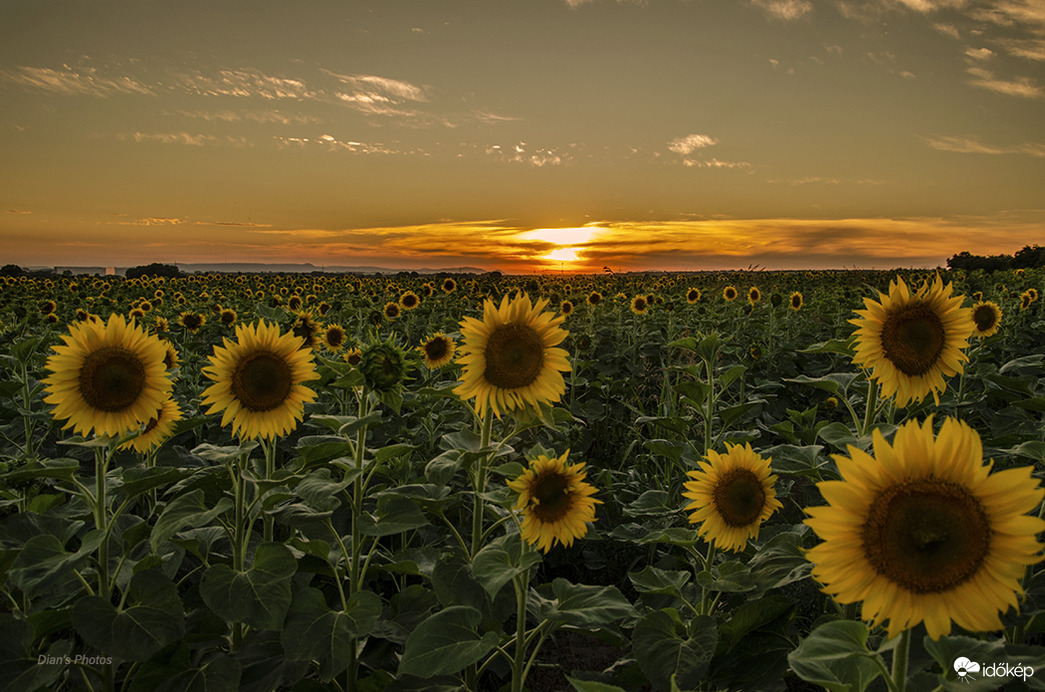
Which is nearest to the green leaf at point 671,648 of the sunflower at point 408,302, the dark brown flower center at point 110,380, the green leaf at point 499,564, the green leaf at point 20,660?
the green leaf at point 499,564

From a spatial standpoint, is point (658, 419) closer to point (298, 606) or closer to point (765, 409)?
point (298, 606)

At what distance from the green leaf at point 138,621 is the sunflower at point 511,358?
1.26 m

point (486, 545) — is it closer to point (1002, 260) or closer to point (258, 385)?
point (258, 385)

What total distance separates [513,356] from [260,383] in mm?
1103

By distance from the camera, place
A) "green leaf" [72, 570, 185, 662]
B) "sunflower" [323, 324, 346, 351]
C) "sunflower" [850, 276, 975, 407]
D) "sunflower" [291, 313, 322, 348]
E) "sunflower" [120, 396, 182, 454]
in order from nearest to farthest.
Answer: "green leaf" [72, 570, 185, 662]
"sunflower" [850, 276, 975, 407]
"sunflower" [120, 396, 182, 454]
"sunflower" [291, 313, 322, 348]
"sunflower" [323, 324, 346, 351]

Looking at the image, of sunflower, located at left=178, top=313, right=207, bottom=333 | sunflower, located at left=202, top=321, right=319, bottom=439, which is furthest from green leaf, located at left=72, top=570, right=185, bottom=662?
sunflower, located at left=178, top=313, right=207, bottom=333

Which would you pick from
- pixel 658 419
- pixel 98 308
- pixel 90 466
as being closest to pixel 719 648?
pixel 658 419

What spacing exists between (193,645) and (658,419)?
2.57 metres

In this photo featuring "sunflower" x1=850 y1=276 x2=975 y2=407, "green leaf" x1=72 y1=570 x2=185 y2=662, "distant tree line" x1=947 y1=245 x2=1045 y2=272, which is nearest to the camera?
"green leaf" x1=72 y1=570 x2=185 y2=662

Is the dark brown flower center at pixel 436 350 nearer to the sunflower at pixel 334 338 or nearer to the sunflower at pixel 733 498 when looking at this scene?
the sunflower at pixel 334 338

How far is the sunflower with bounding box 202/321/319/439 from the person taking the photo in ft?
8.39

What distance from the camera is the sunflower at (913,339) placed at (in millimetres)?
2535

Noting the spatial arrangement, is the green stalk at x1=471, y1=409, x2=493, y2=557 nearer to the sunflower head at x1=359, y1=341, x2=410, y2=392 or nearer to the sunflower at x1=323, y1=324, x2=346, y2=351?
the sunflower head at x1=359, y1=341, x2=410, y2=392

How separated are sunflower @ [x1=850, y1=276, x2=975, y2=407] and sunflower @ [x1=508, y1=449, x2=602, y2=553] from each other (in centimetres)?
136
